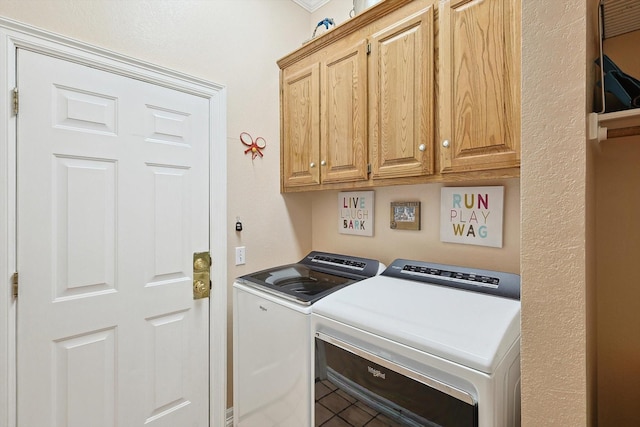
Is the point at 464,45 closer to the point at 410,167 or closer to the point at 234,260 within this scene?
the point at 410,167

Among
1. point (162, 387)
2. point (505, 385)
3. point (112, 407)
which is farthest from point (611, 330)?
point (112, 407)

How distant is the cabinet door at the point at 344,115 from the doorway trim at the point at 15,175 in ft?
2.04

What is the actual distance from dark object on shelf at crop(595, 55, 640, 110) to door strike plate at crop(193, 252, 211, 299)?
5.98 ft

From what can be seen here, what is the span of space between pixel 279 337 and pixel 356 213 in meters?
0.94

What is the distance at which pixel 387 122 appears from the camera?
4.92ft

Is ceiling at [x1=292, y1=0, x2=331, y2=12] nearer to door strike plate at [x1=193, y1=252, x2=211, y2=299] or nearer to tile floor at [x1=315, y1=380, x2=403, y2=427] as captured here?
door strike plate at [x1=193, y1=252, x2=211, y2=299]

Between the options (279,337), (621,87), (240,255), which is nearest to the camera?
(621,87)

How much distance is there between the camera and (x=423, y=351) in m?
0.91

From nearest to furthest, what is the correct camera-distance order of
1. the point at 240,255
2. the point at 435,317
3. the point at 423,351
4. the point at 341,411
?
the point at 423,351 → the point at 435,317 → the point at 341,411 → the point at 240,255

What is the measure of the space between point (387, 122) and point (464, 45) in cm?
44

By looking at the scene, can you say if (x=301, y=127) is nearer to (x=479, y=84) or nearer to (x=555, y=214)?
(x=479, y=84)

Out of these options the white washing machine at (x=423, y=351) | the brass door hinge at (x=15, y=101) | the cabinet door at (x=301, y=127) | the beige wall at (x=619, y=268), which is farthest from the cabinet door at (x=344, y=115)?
the brass door hinge at (x=15, y=101)

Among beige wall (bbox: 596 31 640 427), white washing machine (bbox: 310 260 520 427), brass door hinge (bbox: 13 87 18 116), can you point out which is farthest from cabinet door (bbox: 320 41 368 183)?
brass door hinge (bbox: 13 87 18 116)

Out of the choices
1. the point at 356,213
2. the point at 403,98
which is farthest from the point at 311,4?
the point at 356,213
